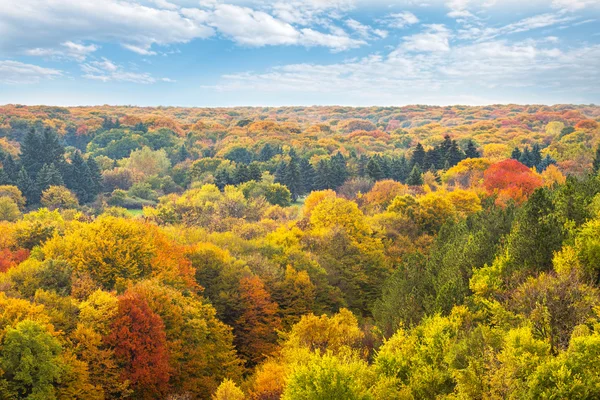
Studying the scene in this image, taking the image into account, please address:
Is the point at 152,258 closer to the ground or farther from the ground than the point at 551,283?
closer to the ground

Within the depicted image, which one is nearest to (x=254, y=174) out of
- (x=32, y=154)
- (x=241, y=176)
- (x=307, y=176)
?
(x=241, y=176)

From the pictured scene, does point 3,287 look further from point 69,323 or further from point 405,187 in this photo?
point 405,187

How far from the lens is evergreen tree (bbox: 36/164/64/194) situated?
9606 centimetres

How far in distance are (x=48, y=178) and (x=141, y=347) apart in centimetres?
7549

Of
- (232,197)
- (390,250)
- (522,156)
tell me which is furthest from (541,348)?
(522,156)

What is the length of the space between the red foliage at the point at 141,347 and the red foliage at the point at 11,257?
12655mm

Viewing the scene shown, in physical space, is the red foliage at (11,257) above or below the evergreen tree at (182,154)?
below

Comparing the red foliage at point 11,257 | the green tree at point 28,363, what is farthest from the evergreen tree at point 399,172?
the green tree at point 28,363

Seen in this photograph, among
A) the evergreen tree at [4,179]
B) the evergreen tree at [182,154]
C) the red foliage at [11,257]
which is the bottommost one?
the red foliage at [11,257]

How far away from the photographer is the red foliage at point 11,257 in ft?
130

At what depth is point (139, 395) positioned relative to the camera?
32781 mm

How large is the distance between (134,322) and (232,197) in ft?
159

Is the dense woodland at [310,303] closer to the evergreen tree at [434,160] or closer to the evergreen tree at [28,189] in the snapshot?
the evergreen tree at [28,189]

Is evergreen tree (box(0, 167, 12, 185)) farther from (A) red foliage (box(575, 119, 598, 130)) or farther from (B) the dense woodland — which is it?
(A) red foliage (box(575, 119, 598, 130))
